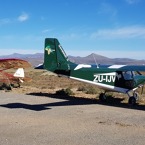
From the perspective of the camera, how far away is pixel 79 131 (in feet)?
33.7

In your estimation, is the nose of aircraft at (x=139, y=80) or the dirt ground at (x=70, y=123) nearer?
the dirt ground at (x=70, y=123)

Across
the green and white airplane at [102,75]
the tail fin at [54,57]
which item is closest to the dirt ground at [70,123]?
the green and white airplane at [102,75]

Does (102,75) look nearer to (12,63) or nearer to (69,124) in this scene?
(69,124)

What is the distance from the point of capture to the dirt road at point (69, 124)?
907cm

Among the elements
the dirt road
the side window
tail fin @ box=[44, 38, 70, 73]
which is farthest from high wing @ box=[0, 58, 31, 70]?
the side window

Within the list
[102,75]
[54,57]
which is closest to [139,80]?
[102,75]

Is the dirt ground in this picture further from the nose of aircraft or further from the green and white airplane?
the nose of aircraft

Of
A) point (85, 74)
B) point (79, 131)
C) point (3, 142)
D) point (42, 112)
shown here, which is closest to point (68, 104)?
point (85, 74)

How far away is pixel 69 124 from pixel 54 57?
7034 mm

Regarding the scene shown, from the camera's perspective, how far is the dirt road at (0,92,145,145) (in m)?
9.07

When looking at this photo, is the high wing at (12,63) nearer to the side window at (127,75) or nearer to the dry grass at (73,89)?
the dry grass at (73,89)

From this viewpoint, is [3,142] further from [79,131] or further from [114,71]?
[114,71]

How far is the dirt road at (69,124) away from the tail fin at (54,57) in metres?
2.12

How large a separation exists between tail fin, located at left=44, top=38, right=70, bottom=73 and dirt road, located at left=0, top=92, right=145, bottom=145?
2.12 meters
